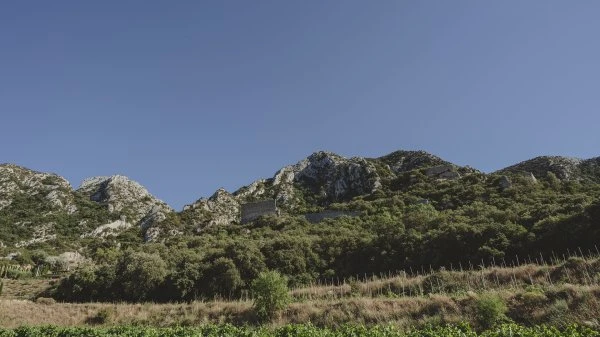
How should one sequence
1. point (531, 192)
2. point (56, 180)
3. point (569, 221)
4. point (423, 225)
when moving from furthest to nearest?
1. point (56, 180)
2. point (531, 192)
3. point (423, 225)
4. point (569, 221)

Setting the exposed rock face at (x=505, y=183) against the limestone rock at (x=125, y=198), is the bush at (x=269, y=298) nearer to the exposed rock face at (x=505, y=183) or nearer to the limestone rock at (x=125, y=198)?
the exposed rock face at (x=505, y=183)

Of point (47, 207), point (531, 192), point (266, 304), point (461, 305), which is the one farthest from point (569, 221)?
point (47, 207)

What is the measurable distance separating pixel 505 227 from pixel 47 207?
95.9 metres

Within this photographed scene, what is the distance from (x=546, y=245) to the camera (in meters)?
32.8

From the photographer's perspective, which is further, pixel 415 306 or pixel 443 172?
pixel 443 172

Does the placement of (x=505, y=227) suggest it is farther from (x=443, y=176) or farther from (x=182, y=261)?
(x=443, y=176)

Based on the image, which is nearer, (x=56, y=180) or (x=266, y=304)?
(x=266, y=304)

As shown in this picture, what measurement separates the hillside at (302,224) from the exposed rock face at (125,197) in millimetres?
505

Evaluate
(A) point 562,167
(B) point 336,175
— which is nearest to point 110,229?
(B) point 336,175

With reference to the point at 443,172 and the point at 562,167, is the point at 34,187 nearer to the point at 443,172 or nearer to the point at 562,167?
the point at 443,172

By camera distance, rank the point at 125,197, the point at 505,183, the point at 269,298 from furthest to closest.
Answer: the point at 125,197, the point at 505,183, the point at 269,298

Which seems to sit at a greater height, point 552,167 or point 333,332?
point 552,167

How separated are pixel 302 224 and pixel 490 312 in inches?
2087

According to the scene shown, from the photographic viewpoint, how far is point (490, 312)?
1673 cm
